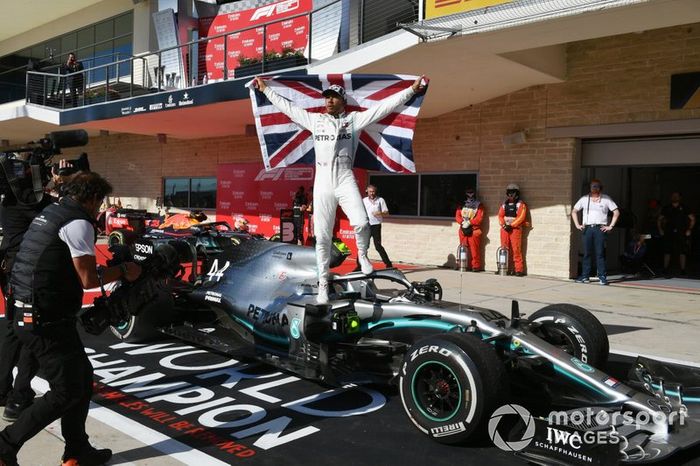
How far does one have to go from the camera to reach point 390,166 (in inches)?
233

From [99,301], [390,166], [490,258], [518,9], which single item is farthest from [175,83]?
[99,301]

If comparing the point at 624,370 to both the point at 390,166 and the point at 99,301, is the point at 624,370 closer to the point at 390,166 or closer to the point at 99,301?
the point at 390,166

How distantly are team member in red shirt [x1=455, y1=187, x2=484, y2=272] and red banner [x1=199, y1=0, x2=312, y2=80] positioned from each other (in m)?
5.79

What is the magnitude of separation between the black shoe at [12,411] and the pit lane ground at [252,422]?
0.29 metres

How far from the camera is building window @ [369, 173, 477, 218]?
13.0 m

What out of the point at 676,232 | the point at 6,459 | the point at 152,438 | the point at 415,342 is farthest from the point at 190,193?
the point at 6,459

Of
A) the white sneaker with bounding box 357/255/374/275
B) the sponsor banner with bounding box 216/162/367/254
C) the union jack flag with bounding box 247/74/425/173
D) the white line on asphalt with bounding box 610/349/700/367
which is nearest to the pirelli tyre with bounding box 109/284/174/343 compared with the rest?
the white sneaker with bounding box 357/255/374/275

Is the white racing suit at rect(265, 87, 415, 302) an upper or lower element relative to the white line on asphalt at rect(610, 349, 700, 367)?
upper

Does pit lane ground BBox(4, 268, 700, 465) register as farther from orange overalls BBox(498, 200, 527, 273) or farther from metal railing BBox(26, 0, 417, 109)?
metal railing BBox(26, 0, 417, 109)

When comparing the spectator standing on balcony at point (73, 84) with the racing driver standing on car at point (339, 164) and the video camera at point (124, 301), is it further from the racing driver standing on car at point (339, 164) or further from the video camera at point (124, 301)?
the video camera at point (124, 301)

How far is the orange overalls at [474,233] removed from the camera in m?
12.2

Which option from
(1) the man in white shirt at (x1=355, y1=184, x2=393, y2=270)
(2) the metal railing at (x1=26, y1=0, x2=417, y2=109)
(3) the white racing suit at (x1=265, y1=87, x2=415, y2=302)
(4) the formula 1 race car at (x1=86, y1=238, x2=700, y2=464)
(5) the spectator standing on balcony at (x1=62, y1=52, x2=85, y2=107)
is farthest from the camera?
(5) the spectator standing on balcony at (x1=62, y1=52, x2=85, y2=107)

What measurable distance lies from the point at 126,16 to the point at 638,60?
18.9 meters

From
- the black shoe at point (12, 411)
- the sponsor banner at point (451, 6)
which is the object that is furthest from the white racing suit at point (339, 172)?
the sponsor banner at point (451, 6)
